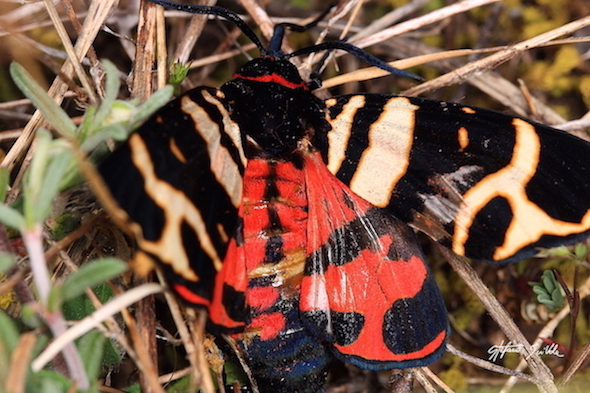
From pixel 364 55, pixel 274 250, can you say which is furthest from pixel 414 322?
pixel 364 55

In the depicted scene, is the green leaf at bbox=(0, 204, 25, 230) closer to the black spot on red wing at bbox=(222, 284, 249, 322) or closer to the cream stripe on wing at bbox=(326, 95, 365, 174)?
the black spot on red wing at bbox=(222, 284, 249, 322)

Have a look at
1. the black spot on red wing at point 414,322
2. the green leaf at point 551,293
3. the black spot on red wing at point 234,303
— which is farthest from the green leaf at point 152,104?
the green leaf at point 551,293

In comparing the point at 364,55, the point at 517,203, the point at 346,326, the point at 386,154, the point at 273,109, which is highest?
the point at 364,55

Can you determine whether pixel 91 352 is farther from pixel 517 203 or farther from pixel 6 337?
pixel 517 203

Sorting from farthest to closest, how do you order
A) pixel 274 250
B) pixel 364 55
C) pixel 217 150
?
1. pixel 364 55
2. pixel 274 250
3. pixel 217 150

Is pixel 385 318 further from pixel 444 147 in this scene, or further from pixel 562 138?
pixel 562 138

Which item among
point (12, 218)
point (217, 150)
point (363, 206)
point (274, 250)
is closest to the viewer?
point (12, 218)

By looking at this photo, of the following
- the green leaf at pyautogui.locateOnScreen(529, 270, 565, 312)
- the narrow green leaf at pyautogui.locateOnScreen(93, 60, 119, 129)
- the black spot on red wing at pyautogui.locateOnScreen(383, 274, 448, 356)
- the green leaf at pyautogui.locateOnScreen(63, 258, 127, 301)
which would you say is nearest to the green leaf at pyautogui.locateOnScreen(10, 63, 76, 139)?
the narrow green leaf at pyautogui.locateOnScreen(93, 60, 119, 129)
